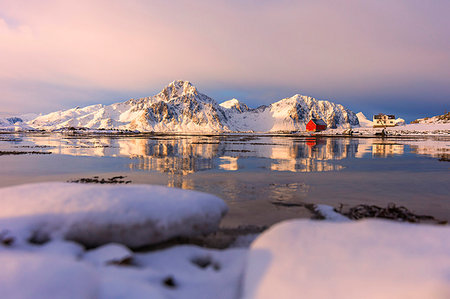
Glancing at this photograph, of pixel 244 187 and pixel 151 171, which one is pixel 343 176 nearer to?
pixel 244 187

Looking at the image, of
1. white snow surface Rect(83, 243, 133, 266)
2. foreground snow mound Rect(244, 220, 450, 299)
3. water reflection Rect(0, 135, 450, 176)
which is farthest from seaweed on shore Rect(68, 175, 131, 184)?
foreground snow mound Rect(244, 220, 450, 299)

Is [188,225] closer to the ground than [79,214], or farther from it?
closer to the ground

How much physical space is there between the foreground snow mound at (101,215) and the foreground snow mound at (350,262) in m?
1.77

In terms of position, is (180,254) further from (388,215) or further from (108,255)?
(388,215)

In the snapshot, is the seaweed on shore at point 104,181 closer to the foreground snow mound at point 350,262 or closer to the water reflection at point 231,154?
the water reflection at point 231,154

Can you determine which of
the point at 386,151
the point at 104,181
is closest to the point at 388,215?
the point at 104,181

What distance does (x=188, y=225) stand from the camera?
5.44 metres

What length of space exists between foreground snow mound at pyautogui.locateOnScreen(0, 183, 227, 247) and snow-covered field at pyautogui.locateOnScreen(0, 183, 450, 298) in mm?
20

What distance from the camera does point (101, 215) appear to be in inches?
197

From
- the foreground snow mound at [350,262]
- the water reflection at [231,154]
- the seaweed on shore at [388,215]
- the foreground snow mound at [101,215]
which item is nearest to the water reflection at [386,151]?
the water reflection at [231,154]

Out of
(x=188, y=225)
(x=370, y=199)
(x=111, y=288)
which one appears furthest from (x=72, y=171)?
(x=370, y=199)

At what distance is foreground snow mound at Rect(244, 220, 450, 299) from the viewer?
3193 millimetres

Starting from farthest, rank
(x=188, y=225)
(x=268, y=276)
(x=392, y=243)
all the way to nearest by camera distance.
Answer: (x=188, y=225) < (x=392, y=243) < (x=268, y=276)

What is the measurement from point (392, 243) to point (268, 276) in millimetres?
2113
